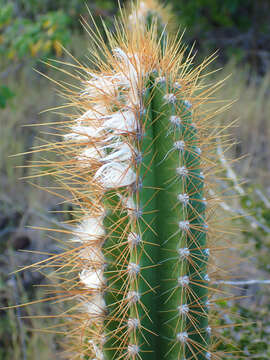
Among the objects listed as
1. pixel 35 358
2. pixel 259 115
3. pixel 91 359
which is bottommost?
pixel 35 358

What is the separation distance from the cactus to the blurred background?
19 centimetres

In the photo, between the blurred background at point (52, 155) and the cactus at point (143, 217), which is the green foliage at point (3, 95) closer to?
the blurred background at point (52, 155)

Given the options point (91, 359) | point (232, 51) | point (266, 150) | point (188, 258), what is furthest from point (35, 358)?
point (232, 51)

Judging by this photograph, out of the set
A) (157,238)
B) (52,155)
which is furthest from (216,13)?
(157,238)

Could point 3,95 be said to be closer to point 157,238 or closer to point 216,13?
point 157,238

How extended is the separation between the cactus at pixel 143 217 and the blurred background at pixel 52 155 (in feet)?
0.62

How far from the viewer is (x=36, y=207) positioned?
127 inches

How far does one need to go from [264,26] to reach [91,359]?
6903mm

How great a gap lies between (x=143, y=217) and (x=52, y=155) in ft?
8.82

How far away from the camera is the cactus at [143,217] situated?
4.14ft

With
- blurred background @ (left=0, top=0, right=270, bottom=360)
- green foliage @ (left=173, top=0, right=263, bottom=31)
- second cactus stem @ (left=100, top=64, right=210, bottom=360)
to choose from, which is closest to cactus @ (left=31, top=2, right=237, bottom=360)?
second cactus stem @ (left=100, top=64, right=210, bottom=360)

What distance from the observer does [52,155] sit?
382 centimetres

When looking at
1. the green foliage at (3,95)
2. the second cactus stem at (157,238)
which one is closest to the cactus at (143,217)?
the second cactus stem at (157,238)

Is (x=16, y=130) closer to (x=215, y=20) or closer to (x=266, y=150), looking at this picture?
(x=266, y=150)
